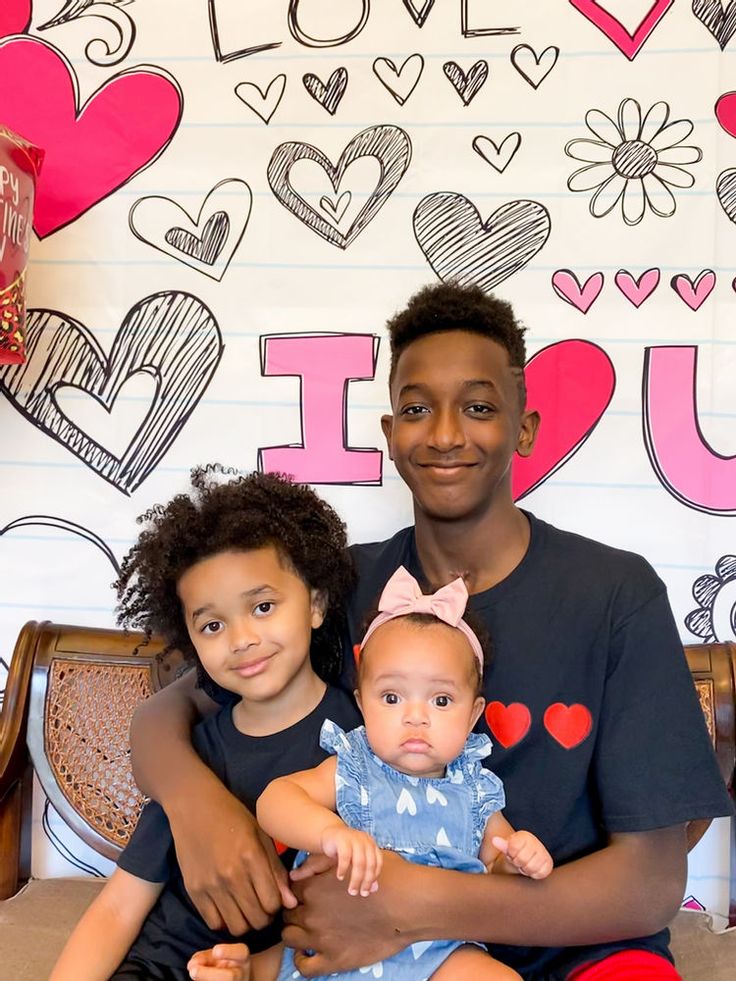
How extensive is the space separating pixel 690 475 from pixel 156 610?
1.11 meters

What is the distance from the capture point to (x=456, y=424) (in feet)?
4.48

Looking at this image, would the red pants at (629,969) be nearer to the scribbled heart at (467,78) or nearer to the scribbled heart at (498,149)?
the scribbled heart at (498,149)

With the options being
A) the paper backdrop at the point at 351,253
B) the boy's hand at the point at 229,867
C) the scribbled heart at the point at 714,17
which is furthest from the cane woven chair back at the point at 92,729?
the scribbled heart at the point at 714,17

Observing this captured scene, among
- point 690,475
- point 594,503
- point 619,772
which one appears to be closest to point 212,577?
point 619,772

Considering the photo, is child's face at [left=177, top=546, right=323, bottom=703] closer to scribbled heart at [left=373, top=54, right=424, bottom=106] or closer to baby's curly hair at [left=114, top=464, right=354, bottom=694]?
baby's curly hair at [left=114, top=464, right=354, bottom=694]

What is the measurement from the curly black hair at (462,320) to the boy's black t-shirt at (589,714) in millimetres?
348

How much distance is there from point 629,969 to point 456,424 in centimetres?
79

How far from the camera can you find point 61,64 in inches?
76.2

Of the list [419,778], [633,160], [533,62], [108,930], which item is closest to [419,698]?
[419,778]

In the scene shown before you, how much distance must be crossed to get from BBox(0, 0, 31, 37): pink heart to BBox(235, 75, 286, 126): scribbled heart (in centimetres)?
50

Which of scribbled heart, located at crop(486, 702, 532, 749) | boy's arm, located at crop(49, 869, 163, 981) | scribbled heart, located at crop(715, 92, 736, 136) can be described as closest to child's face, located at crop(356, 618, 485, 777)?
scribbled heart, located at crop(486, 702, 532, 749)

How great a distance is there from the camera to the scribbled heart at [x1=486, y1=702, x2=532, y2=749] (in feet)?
4.23

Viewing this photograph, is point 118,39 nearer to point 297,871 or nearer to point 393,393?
point 393,393

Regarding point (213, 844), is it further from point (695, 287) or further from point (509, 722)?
point (695, 287)
